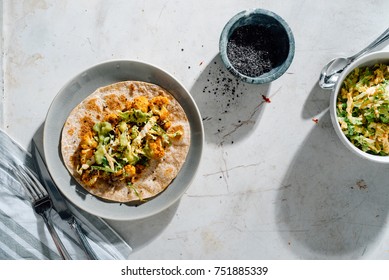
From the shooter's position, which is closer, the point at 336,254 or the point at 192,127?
the point at 192,127

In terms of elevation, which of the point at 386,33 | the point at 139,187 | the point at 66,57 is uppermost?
the point at 66,57

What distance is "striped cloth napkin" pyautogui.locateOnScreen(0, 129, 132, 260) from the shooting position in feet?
7.45

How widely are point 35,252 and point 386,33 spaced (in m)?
2.03

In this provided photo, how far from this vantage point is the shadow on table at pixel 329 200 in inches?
93.7

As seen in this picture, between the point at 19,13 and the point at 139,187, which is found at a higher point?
the point at 19,13

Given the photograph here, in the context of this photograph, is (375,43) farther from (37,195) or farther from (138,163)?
(37,195)

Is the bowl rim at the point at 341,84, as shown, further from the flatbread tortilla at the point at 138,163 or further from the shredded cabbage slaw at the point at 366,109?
the flatbread tortilla at the point at 138,163

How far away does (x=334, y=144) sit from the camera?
2.38 metres

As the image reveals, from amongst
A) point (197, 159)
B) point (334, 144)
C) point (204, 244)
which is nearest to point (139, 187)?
point (197, 159)

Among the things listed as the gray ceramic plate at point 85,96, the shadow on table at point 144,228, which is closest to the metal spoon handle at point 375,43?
the gray ceramic plate at point 85,96

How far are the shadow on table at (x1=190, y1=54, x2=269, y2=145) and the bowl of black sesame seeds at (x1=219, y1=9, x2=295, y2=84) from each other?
143mm

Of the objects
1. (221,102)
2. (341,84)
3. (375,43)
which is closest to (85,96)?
(221,102)

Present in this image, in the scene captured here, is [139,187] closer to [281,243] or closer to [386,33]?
[281,243]

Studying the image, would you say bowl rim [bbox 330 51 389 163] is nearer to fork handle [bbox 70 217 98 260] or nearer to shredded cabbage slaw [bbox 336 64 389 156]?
shredded cabbage slaw [bbox 336 64 389 156]
